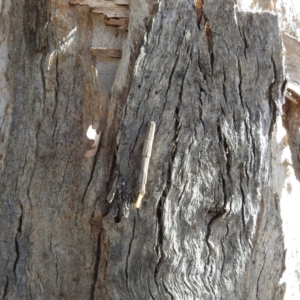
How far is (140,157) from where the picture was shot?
2.17 m

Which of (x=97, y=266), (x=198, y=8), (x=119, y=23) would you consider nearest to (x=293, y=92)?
(x=198, y=8)

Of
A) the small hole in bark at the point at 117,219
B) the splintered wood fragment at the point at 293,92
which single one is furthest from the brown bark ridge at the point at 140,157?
the splintered wood fragment at the point at 293,92

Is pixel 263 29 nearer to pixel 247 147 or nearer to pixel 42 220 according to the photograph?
pixel 247 147

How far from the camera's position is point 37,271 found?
2221 millimetres

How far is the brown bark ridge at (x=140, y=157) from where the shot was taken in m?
2.17

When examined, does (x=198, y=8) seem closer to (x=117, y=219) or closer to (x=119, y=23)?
(x=119, y=23)

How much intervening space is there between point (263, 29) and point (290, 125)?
51 cm

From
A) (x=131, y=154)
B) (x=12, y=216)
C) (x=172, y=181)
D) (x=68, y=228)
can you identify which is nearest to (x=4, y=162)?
(x=12, y=216)

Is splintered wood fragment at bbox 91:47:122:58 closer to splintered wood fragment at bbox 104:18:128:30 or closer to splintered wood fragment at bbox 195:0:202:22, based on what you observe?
splintered wood fragment at bbox 104:18:128:30

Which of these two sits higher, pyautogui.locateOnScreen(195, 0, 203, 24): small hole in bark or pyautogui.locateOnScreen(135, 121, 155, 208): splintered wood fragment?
pyautogui.locateOnScreen(195, 0, 203, 24): small hole in bark

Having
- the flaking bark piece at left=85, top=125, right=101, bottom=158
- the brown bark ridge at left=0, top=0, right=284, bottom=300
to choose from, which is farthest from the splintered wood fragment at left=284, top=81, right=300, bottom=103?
the flaking bark piece at left=85, top=125, right=101, bottom=158

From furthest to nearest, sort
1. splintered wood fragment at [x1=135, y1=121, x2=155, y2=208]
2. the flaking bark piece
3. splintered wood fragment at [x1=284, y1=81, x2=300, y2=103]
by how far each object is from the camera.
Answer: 1. splintered wood fragment at [x1=284, y1=81, x2=300, y2=103]
2. the flaking bark piece
3. splintered wood fragment at [x1=135, y1=121, x2=155, y2=208]

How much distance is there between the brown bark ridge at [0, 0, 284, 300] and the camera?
7.11 feet

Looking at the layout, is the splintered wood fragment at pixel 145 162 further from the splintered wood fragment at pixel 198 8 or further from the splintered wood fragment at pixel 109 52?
the splintered wood fragment at pixel 198 8
